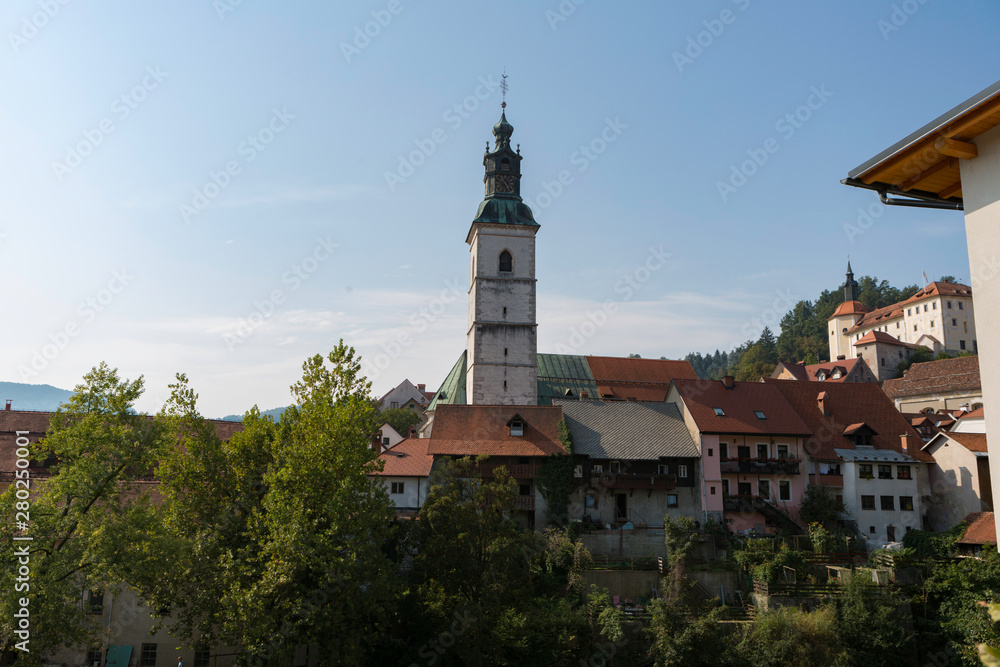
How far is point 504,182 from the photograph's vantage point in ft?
175

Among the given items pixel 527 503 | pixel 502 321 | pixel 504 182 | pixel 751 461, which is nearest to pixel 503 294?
pixel 502 321

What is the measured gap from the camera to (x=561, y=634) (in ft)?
86.3

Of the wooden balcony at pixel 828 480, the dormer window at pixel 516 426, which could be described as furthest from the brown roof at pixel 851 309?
the dormer window at pixel 516 426

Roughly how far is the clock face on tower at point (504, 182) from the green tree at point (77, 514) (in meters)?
36.3

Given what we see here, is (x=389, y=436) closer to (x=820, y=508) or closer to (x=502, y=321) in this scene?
(x=502, y=321)

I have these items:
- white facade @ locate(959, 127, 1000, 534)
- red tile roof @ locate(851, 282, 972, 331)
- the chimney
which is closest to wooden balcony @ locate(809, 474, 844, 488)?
the chimney

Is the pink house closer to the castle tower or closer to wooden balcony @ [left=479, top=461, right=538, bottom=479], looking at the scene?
wooden balcony @ [left=479, top=461, right=538, bottom=479]

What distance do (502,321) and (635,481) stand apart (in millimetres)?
16723

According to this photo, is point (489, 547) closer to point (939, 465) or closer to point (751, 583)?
point (751, 583)

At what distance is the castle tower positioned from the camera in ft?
159

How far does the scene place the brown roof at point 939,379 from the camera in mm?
66000

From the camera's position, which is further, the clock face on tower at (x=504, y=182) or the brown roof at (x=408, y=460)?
the clock face on tower at (x=504, y=182)

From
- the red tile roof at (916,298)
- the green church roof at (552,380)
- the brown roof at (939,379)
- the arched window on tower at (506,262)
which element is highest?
the red tile roof at (916,298)

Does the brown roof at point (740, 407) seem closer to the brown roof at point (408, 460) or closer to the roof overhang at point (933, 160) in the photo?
the brown roof at point (408, 460)
